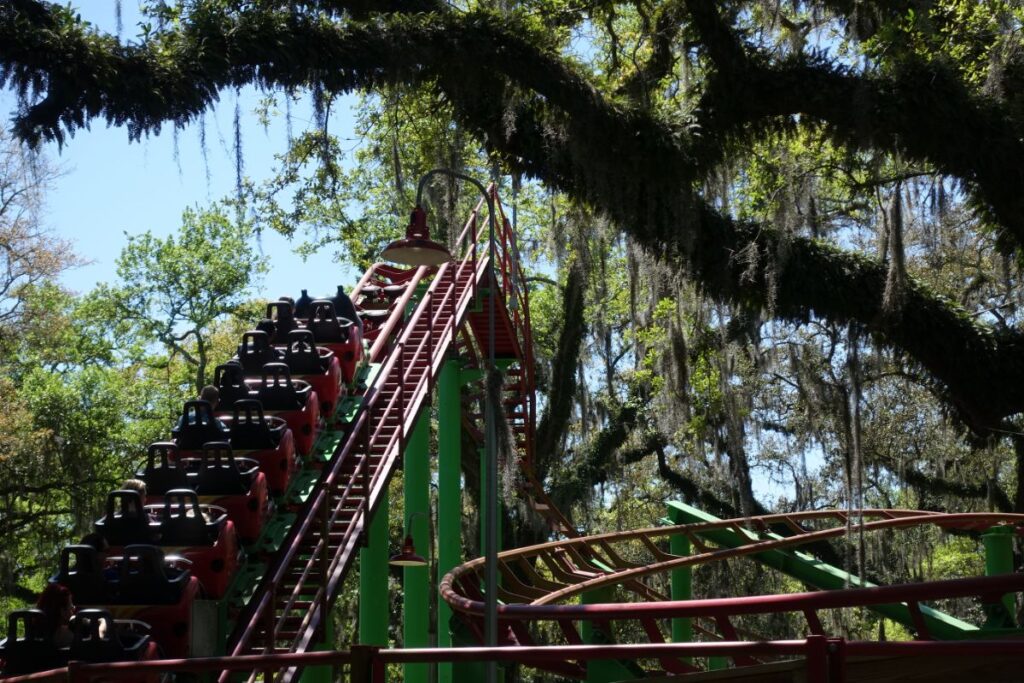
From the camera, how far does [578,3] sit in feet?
53.4

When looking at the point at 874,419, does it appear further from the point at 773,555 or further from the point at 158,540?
the point at 158,540

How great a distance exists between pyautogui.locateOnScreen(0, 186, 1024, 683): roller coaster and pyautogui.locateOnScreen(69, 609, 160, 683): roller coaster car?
0.02m

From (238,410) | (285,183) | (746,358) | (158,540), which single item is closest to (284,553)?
(158,540)

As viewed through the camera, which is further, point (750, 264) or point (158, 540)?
point (750, 264)

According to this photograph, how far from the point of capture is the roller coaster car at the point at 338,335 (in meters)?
13.0

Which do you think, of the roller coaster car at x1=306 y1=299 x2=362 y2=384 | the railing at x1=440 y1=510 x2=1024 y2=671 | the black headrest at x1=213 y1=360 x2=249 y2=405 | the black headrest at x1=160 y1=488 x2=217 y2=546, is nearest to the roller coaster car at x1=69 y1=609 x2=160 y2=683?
the black headrest at x1=160 y1=488 x2=217 y2=546

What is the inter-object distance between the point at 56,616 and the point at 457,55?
20.5ft

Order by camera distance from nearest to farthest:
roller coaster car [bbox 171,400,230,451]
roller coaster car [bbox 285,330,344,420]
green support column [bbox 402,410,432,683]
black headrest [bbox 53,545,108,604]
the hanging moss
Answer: black headrest [bbox 53,545,108,604] < the hanging moss < roller coaster car [bbox 171,400,230,451] < roller coaster car [bbox 285,330,344,420] < green support column [bbox 402,410,432,683]

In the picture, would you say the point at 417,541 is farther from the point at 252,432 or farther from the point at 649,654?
the point at 649,654

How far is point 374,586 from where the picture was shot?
1227 centimetres

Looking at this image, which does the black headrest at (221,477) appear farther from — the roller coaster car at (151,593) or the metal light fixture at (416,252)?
the metal light fixture at (416,252)

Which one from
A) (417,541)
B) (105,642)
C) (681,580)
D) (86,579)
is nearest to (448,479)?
(417,541)

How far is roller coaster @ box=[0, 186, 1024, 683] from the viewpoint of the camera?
5.75 metres

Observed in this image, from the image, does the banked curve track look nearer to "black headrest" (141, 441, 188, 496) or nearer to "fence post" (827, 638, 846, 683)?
"black headrest" (141, 441, 188, 496)
